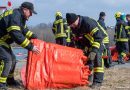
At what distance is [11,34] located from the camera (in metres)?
9.30

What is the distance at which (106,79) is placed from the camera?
37.8 feet

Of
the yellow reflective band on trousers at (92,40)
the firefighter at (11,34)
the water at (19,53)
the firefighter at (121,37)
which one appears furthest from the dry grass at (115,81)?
the water at (19,53)

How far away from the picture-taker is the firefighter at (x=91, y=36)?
31.9ft

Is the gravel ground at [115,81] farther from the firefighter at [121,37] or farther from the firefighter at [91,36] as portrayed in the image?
the firefighter at [121,37]

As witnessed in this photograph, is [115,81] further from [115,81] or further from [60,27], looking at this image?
[60,27]

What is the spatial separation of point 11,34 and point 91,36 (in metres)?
1.73

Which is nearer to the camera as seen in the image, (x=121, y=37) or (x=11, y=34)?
(x=11, y=34)

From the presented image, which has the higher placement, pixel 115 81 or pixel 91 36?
pixel 91 36

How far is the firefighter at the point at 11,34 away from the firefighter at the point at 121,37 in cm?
752

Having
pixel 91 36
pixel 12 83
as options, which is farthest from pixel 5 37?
pixel 91 36

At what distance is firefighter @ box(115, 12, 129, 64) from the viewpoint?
16844 mm

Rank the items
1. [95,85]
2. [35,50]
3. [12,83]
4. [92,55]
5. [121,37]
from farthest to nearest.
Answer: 1. [121,37]
2. [12,83]
3. [95,85]
4. [92,55]
5. [35,50]

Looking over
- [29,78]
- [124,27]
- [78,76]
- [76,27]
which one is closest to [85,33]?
[76,27]

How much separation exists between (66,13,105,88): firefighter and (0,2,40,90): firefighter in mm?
904
